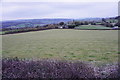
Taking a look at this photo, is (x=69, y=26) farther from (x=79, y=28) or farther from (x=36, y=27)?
(x=36, y=27)

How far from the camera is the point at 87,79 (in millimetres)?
5293

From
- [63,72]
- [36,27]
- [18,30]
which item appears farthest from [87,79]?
[36,27]

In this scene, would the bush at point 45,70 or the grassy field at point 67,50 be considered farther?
the grassy field at point 67,50

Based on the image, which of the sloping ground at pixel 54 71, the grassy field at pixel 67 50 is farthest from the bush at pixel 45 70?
the grassy field at pixel 67 50

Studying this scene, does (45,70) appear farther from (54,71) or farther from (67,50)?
(67,50)

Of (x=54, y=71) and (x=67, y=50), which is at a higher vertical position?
(x=67, y=50)

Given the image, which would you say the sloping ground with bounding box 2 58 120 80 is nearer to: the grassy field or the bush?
the bush

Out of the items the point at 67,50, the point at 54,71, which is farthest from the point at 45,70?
the point at 67,50

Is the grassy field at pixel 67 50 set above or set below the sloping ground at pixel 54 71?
above

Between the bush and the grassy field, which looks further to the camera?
the grassy field

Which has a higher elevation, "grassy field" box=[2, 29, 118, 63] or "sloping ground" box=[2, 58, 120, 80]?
"grassy field" box=[2, 29, 118, 63]

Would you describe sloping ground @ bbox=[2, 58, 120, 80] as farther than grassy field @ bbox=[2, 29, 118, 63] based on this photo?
No

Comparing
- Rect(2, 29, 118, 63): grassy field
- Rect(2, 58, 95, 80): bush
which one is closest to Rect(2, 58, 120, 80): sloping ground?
Rect(2, 58, 95, 80): bush

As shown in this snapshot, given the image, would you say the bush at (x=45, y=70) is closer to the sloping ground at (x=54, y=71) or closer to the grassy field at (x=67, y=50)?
the sloping ground at (x=54, y=71)
